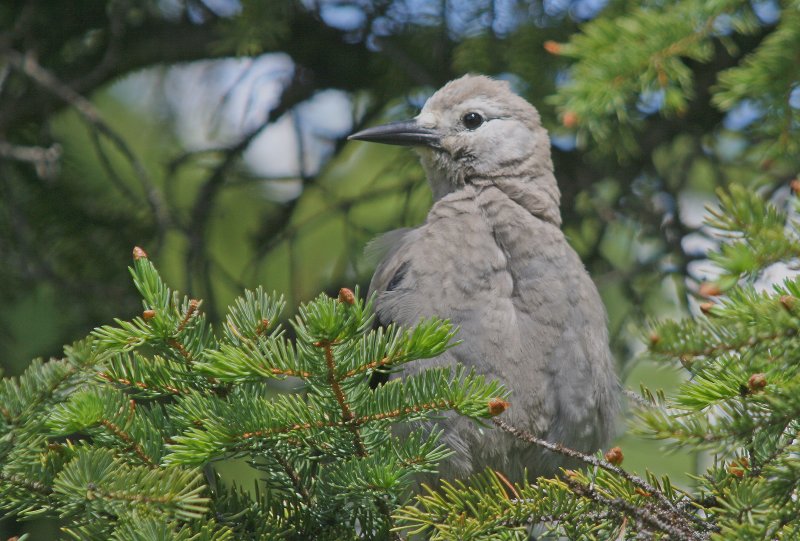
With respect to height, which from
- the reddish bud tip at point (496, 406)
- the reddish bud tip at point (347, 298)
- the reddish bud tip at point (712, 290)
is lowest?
the reddish bud tip at point (712, 290)

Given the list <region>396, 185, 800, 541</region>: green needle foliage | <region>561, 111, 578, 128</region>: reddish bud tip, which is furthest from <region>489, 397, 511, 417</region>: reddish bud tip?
<region>561, 111, 578, 128</region>: reddish bud tip

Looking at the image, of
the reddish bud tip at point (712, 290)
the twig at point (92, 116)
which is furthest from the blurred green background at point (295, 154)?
the reddish bud tip at point (712, 290)

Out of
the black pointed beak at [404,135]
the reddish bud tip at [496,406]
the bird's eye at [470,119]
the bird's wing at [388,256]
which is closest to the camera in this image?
the reddish bud tip at [496,406]

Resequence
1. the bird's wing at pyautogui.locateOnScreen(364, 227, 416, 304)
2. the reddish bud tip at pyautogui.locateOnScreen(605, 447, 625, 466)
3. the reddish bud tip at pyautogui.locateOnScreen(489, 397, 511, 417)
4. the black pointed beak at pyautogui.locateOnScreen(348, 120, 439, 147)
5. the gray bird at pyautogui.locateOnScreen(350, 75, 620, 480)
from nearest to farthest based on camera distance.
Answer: the reddish bud tip at pyautogui.locateOnScreen(489, 397, 511, 417), the reddish bud tip at pyautogui.locateOnScreen(605, 447, 625, 466), the gray bird at pyautogui.locateOnScreen(350, 75, 620, 480), the bird's wing at pyautogui.locateOnScreen(364, 227, 416, 304), the black pointed beak at pyautogui.locateOnScreen(348, 120, 439, 147)

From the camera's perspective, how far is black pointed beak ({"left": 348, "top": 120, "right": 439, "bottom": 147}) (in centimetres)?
348

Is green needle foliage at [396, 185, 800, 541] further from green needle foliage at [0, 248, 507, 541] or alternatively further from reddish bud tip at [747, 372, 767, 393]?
green needle foliage at [0, 248, 507, 541]

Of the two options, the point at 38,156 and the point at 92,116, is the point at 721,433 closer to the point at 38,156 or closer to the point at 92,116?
the point at 38,156

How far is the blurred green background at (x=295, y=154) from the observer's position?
12.6 feet

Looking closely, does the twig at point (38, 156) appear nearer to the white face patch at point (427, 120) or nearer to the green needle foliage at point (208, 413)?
the white face patch at point (427, 120)

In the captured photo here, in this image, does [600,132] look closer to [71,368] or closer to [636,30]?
[636,30]

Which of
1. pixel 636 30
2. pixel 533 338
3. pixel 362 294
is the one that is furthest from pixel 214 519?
pixel 362 294

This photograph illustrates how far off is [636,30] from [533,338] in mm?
1017

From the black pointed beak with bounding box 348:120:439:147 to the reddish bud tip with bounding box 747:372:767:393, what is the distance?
205cm

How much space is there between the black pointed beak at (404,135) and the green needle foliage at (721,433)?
5.86 ft
